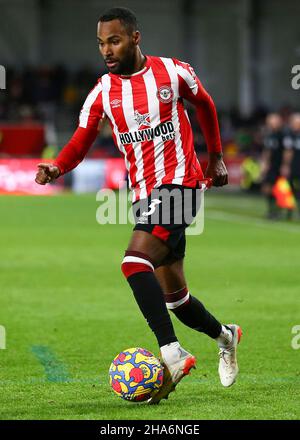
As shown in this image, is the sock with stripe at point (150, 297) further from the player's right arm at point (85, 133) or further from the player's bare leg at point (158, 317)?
the player's right arm at point (85, 133)

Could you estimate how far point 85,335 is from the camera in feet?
30.3

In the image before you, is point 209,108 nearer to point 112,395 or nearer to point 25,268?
point 112,395

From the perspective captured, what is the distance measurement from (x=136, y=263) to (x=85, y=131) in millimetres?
974

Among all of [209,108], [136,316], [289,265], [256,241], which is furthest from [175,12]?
[209,108]

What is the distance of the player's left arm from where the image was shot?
6930 mm

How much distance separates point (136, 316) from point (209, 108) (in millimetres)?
3679

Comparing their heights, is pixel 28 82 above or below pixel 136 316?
below

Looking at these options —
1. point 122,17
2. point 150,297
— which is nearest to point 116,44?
point 122,17

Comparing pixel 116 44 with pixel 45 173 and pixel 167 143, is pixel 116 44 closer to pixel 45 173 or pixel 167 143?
pixel 167 143

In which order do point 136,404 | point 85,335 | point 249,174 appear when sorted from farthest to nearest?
point 249,174 < point 85,335 < point 136,404

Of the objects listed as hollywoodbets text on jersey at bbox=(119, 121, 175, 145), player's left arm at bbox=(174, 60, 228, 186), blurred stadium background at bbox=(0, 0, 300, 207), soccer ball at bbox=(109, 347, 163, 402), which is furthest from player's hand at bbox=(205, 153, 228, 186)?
blurred stadium background at bbox=(0, 0, 300, 207)

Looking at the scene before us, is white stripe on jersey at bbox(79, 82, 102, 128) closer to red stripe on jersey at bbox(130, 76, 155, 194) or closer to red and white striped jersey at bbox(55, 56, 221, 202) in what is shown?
red and white striped jersey at bbox(55, 56, 221, 202)

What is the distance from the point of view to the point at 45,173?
263 inches

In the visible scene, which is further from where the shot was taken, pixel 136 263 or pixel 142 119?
pixel 142 119
